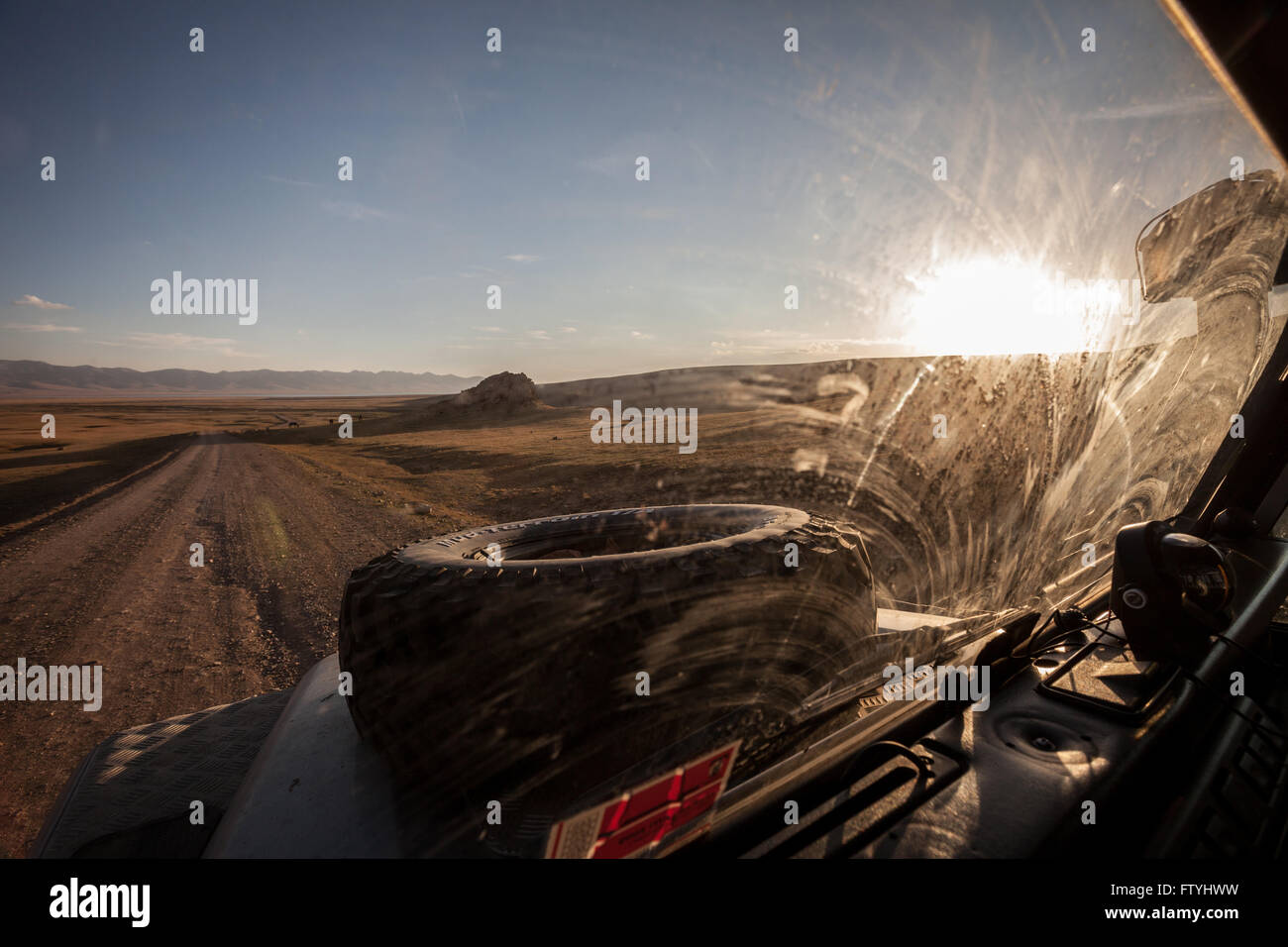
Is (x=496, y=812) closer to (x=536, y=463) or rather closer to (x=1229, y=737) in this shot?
(x=1229, y=737)

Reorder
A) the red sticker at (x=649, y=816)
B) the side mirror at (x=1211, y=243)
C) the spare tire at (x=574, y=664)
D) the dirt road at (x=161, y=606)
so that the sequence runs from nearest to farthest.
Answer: the red sticker at (x=649, y=816) < the spare tire at (x=574, y=664) < the side mirror at (x=1211, y=243) < the dirt road at (x=161, y=606)

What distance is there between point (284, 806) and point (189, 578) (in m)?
6.53

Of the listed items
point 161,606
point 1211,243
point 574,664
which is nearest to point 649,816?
point 574,664

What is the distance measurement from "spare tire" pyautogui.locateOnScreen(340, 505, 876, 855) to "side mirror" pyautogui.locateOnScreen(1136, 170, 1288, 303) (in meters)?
1.54

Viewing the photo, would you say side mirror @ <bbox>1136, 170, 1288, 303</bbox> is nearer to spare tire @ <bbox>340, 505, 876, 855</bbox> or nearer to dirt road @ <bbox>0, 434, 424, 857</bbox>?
spare tire @ <bbox>340, 505, 876, 855</bbox>

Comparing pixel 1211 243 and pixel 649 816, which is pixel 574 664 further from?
pixel 1211 243

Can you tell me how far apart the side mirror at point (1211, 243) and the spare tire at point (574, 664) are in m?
1.54

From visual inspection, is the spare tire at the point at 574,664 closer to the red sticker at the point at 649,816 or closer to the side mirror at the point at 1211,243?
the red sticker at the point at 649,816

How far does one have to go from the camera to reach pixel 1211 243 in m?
1.92

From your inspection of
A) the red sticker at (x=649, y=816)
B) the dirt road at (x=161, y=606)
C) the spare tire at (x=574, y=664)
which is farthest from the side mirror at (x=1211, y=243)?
the dirt road at (x=161, y=606)

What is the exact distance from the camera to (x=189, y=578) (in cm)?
631

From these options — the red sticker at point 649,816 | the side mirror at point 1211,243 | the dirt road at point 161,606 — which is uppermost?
the side mirror at point 1211,243

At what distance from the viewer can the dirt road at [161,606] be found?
3.45m
